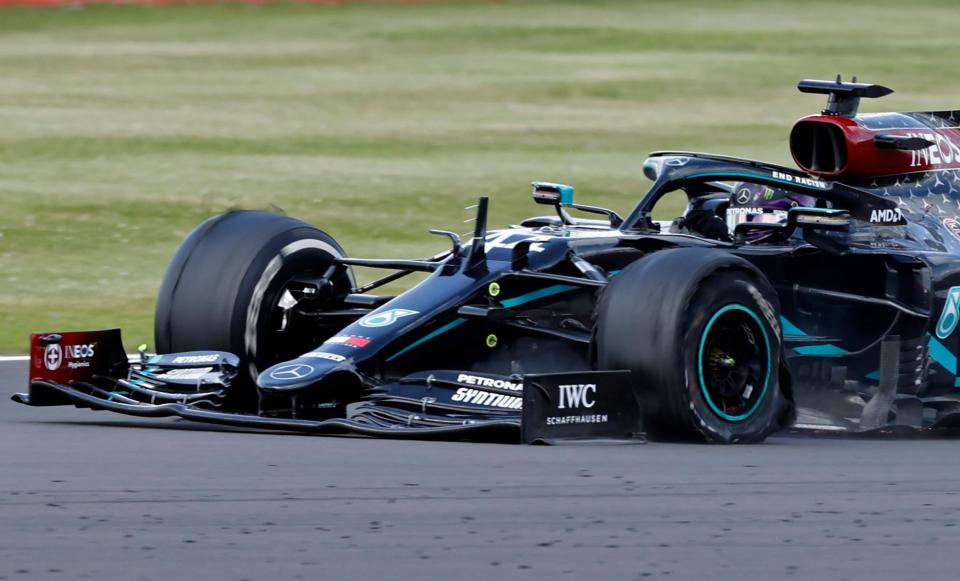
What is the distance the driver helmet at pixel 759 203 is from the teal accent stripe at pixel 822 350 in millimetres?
752

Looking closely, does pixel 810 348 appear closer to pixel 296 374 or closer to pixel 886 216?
pixel 886 216

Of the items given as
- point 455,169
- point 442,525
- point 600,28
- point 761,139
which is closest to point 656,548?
point 442,525

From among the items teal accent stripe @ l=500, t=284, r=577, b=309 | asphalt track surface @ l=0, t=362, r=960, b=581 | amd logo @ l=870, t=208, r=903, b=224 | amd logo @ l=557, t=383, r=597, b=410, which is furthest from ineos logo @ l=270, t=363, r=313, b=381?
amd logo @ l=870, t=208, r=903, b=224

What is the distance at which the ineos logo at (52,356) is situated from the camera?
27.2 ft

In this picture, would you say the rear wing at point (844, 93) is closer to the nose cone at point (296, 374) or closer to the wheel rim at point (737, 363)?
the wheel rim at point (737, 363)

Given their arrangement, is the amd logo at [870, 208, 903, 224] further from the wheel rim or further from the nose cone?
the nose cone

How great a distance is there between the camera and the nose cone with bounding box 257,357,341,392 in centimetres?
761

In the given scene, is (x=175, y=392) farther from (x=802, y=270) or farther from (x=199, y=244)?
(x=802, y=270)

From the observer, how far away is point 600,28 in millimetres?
38281

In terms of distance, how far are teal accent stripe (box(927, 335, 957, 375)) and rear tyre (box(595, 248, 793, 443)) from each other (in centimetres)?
119

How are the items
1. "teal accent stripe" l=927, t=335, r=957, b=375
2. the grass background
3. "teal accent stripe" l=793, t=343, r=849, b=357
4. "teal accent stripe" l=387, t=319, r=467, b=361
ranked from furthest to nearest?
1. the grass background
2. "teal accent stripe" l=927, t=335, r=957, b=375
3. "teal accent stripe" l=793, t=343, r=849, b=357
4. "teal accent stripe" l=387, t=319, r=467, b=361

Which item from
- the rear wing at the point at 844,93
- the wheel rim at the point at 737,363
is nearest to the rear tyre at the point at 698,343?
the wheel rim at the point at 737,363

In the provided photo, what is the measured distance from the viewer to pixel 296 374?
766 cm

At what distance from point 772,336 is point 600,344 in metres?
0.81
